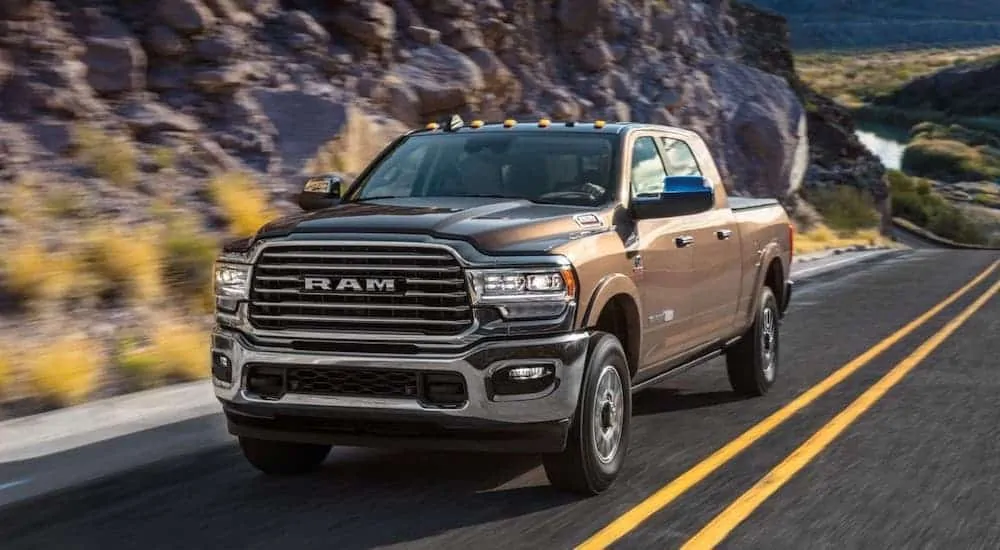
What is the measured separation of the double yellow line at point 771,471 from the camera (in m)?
6.13

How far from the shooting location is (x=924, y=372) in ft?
36.9

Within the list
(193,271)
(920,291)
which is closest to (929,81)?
(920,291)

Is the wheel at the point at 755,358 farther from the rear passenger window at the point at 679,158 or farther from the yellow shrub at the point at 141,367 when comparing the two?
the yellow shrub at the point at 141,367

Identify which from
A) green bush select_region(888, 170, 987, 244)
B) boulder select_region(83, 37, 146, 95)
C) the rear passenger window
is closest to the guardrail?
green bush select_region(888, 170, 987, 244)

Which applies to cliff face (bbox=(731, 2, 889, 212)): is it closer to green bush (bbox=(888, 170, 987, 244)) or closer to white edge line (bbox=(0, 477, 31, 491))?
green bush (bbox=(888, 170, 987, 244))

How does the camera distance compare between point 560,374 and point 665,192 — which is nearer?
point 560,374

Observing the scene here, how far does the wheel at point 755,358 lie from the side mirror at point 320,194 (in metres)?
3.29

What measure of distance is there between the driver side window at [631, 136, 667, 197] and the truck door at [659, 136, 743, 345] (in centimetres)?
17

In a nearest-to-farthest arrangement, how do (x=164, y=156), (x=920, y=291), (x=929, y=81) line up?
1. (x=164, y=156)
2. (x=920, y=291)
3. (x=929, y=81)

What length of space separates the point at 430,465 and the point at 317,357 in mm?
1338

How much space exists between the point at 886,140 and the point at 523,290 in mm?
135260

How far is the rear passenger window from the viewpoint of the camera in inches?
344

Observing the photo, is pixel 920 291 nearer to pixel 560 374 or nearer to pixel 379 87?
pixel 379 87

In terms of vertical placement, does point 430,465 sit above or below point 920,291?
above
